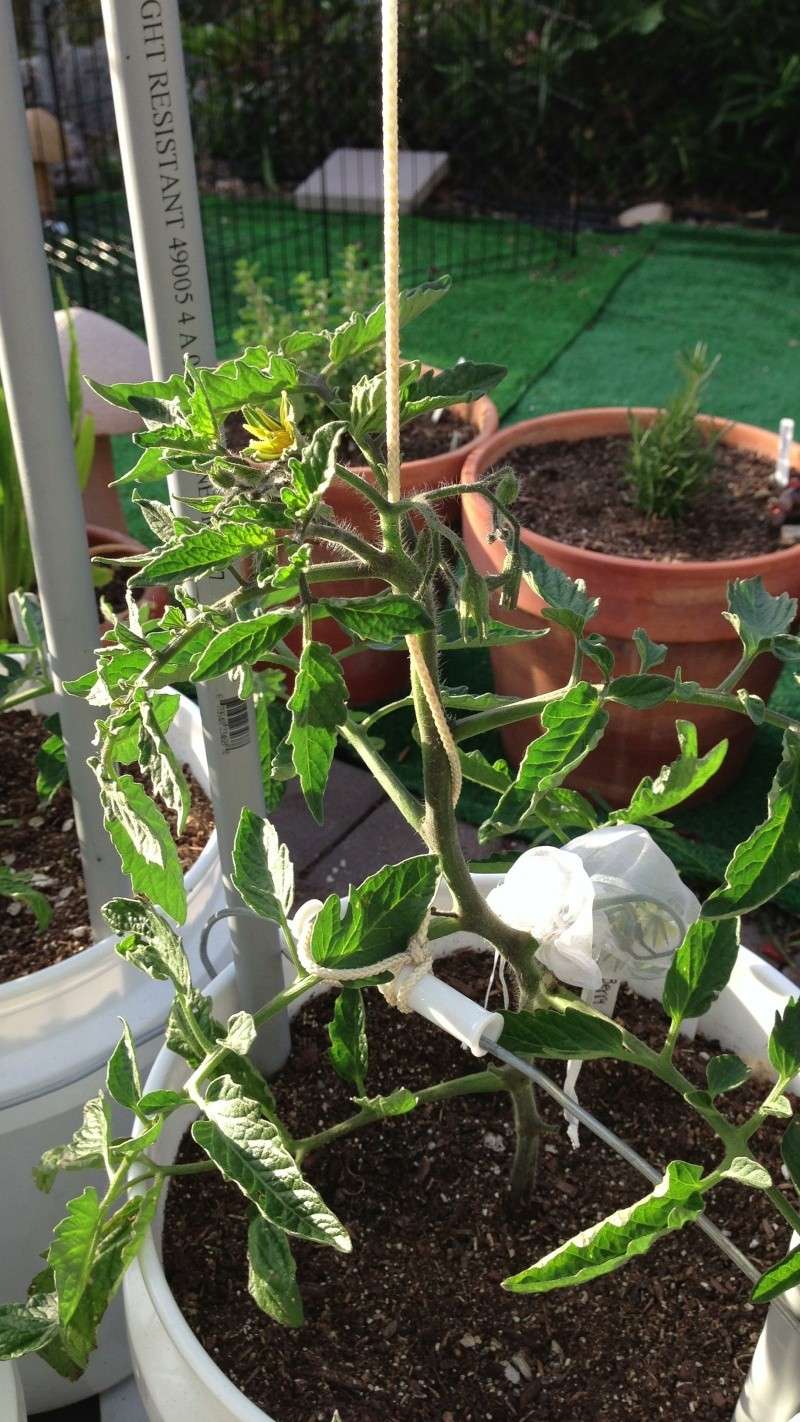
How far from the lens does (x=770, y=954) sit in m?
1.47

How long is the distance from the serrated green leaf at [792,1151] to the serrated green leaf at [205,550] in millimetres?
418

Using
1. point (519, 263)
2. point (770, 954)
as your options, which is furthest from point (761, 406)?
point (770, 954)

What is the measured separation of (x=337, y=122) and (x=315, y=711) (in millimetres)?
4489

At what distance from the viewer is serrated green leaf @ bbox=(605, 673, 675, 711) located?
0.64 meters

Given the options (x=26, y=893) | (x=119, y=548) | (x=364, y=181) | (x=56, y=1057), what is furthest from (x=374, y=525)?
(x=364, y=181)

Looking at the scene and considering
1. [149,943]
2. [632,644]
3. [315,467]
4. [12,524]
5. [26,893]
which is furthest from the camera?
[632,644]

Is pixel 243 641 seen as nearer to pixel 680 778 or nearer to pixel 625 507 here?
pixel 680 778

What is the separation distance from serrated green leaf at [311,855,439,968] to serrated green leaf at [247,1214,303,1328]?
14 cm

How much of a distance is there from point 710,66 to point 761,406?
208cm

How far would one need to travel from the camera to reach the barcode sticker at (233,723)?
0.83 m

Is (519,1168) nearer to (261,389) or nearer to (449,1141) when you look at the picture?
(449,1141)

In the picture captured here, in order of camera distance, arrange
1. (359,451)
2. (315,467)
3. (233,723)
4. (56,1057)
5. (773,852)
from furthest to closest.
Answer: (359,451), (56,1057), (233,723), (773,852), (315,467)

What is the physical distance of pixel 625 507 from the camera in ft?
5.86

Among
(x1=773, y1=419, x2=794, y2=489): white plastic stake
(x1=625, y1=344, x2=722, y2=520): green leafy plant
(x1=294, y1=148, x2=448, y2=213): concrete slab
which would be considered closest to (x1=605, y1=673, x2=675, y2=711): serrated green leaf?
(x1=625, y1=344, x2=722, y2=520): green leafy plant
